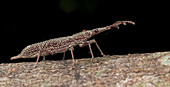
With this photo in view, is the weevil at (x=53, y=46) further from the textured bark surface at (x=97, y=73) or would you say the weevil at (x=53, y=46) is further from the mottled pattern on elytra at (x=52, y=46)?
the textured bark surface at (x=97, y=73)

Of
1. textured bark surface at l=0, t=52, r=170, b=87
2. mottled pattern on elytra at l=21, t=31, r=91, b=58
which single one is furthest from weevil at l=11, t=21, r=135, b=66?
textured bark surface at l=0, t=52, r=170, b=87

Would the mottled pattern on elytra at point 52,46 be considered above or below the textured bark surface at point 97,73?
above

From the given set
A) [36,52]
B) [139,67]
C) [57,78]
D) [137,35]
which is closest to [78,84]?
[57,78]

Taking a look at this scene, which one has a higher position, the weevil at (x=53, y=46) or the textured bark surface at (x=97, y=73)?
the weevil at (x=53, y=46)

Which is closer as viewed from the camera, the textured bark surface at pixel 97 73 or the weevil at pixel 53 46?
the textured bark surface at pixel 97 73

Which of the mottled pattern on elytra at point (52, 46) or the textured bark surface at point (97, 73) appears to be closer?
the textured bark surface at point (97, 73)

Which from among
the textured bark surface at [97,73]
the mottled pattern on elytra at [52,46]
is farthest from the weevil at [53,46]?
the textured bark surface at [97,73]

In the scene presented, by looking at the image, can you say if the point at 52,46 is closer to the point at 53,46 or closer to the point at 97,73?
the point at 53,46

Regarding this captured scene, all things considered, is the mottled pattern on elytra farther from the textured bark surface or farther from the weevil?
the textured bark surface

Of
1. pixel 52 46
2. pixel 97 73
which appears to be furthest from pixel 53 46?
pixel 97 73
